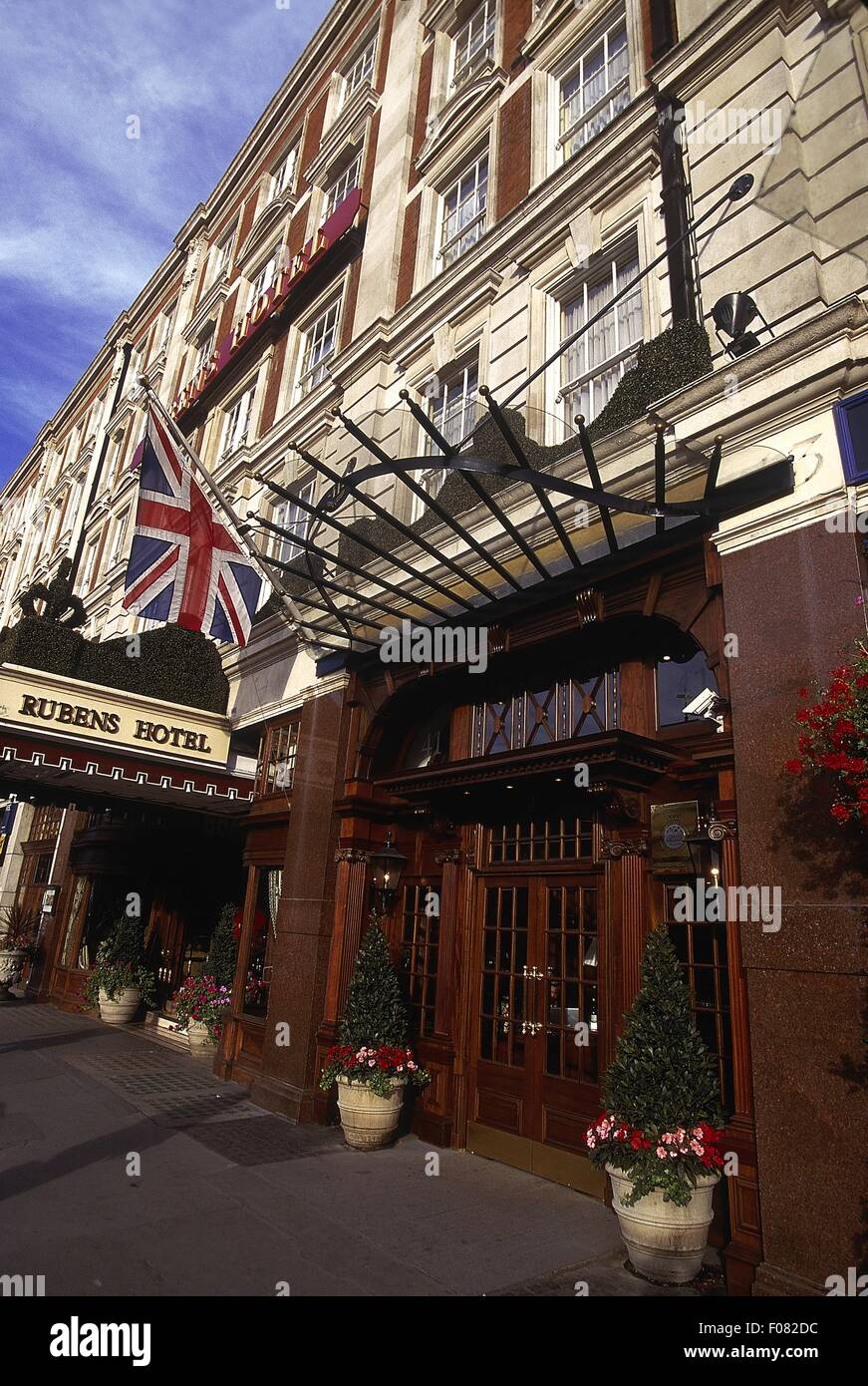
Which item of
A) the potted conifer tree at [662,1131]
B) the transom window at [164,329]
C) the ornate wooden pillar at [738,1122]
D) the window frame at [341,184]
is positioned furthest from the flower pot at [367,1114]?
the transom window at [164,329]

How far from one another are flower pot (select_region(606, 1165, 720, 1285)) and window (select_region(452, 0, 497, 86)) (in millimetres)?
17259

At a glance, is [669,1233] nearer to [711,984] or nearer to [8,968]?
[711,984]

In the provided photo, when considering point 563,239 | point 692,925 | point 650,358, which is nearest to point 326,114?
point 563,239

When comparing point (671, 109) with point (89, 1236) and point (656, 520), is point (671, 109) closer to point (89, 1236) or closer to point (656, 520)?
point (656, 520)

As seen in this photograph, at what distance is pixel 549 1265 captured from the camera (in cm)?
540

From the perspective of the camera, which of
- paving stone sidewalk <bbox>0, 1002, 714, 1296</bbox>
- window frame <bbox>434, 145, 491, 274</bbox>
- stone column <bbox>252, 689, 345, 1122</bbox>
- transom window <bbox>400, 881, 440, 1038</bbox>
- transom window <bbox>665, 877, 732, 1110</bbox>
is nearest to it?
paving stone sidewalk <bbox>0, 1002, 714, 1296</bbox>

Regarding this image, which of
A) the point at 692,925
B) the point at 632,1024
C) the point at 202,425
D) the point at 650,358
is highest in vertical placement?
the point at 202,425

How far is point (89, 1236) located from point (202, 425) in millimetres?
19451

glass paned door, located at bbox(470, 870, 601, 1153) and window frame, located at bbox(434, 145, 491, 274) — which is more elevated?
window frame, located at bbox(434, 145, 491, 274)

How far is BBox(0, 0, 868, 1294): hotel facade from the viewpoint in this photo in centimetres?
588

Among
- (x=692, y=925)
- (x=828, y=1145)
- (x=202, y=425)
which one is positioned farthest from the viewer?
(x=202, y=425)

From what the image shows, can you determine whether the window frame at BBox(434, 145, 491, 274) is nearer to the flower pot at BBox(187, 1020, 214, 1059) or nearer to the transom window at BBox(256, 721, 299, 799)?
the transom window at BBox(256, 721, 299, 799)

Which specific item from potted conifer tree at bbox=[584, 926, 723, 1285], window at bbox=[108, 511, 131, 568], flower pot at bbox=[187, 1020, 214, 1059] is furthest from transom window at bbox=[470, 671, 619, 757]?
window at bbox=[108, 511, 131, 568]

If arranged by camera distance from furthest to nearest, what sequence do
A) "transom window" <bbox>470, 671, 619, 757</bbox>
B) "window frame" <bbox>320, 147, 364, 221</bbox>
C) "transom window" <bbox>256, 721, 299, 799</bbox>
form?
"window frame" <bbox>320, 147, 364, 221</bbox>
"transom window" <bbox>256, 721, 299, 799</bbox>
"transom window" <bbox>470, 671, 619, 757</bbox>
